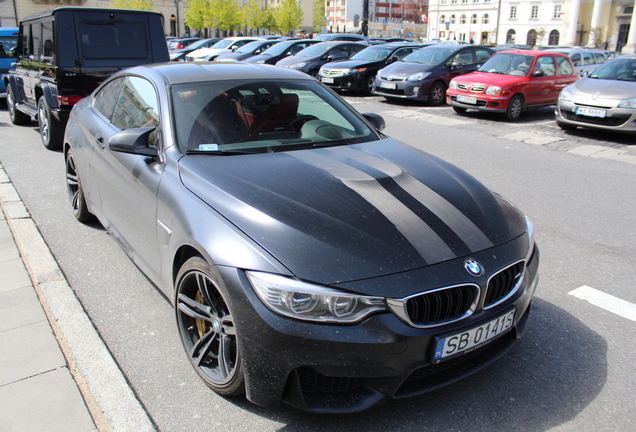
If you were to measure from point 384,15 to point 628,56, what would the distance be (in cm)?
13326

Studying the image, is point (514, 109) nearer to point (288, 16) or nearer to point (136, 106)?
point (136, 106)

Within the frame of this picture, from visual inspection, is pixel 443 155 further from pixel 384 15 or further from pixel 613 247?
pixel 384 15

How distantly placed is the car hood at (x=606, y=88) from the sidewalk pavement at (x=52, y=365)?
9658 millimetres

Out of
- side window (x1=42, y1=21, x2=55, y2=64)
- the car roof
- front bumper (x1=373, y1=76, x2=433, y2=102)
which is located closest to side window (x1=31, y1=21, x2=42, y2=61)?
side window (x1=42, y1=21, x2=55, y2=64)

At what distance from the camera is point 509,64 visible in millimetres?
12781

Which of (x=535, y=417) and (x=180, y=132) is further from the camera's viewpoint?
(x=180, y=132)

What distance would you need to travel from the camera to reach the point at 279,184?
2.84m

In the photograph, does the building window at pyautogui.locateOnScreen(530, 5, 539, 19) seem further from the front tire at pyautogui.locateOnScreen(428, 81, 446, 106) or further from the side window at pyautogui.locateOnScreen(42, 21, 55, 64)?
the side window at pyautogui.locateOnScreen(42, 21, 55, 64)

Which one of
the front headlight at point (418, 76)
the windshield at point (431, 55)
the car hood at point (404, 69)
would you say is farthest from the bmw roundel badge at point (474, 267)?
the windshield at point (431, 55)

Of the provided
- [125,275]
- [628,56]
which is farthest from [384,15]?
[125,275]

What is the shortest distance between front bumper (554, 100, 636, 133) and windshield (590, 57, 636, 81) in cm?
111

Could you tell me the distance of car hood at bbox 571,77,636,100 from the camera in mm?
9724

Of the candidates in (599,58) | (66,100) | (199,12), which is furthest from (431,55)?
(199,12)

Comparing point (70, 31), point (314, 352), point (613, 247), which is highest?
point (70, 31)
